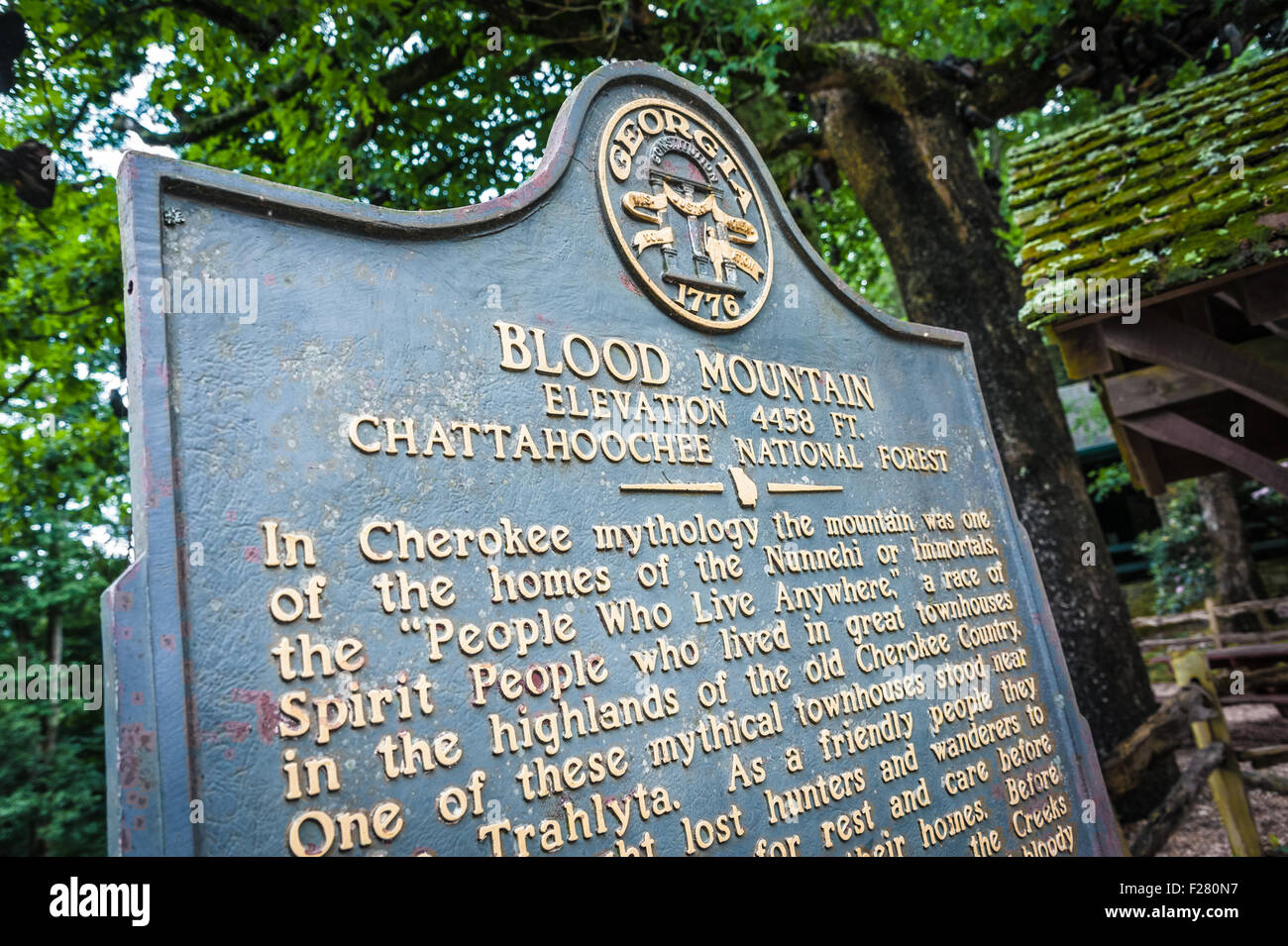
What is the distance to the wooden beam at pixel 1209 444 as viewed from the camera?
453 centimetres

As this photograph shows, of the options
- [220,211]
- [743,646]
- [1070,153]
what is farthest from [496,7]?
[743,646]

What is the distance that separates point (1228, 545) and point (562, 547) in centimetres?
1521

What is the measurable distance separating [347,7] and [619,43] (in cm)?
187

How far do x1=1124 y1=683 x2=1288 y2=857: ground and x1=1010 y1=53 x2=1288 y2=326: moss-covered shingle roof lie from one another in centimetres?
357

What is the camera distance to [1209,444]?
489 cm

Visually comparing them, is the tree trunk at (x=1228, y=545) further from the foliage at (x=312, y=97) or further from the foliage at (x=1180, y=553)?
the foliage at (x=312, y=97)

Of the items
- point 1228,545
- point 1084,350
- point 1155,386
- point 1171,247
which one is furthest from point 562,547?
point 1228,545

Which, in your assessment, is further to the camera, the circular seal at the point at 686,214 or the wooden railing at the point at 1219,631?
the wooden railing at the point at 1219,631

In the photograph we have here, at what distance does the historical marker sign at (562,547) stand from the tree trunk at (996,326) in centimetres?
268

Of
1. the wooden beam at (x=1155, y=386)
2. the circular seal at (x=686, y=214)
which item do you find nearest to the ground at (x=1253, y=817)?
the wooden beam at (x=1155, y=386)

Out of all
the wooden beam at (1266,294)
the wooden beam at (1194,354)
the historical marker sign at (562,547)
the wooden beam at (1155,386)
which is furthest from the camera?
the wooden beam at (1155,386)

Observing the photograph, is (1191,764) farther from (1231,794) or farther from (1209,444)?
(1209,444)

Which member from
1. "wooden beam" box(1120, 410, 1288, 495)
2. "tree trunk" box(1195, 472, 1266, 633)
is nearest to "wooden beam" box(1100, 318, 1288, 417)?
"wooden beam" box(1120, 410, 1288, 495)
